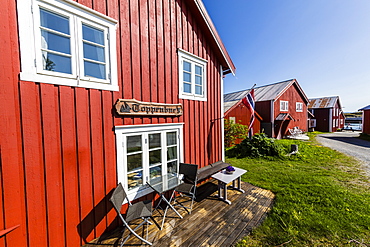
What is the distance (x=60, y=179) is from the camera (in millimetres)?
2545

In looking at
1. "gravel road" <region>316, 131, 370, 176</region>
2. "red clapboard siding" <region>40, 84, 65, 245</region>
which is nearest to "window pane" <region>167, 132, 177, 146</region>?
"red clapboard siding" <region>40, 84, 65, 245</region>

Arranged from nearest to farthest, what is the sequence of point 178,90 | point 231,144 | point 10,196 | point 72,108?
point 10,196
point 72,108
point 178,90
point 231,144

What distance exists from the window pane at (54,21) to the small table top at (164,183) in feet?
11.6

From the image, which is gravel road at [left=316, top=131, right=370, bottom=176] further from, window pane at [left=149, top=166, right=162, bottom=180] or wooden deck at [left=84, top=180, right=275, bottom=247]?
window pane at [left=149, top=166, right=162, bottom=180]

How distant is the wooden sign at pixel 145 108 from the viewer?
320 cm

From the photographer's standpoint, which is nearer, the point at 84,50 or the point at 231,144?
the point at 84,50

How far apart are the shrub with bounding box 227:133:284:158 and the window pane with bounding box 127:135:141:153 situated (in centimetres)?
761

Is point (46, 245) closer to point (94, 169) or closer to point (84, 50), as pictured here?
point (94, 169)

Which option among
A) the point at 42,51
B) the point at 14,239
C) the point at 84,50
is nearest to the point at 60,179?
the point at 14,239

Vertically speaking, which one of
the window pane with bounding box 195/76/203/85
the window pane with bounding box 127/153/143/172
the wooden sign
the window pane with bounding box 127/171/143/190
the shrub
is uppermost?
the window pane with bounding box 195/76/203/85

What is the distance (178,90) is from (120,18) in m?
2.21

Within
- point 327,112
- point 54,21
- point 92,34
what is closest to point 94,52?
point 92,34

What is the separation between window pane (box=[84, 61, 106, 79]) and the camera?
2851 millimetres

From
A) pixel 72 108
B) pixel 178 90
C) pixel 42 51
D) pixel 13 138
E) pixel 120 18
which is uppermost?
pixel 120 18
